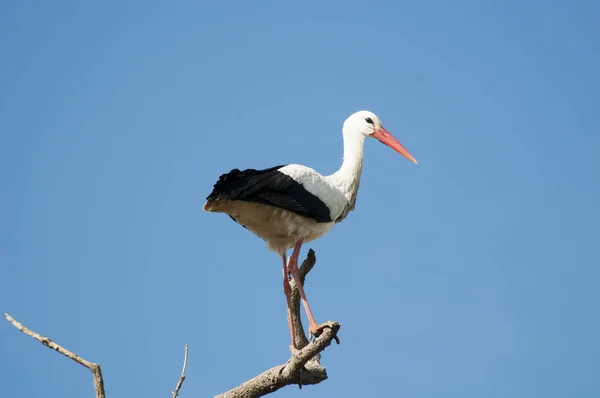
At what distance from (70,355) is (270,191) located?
9.49 ft

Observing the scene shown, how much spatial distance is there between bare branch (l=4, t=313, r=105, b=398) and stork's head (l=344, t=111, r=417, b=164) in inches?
192

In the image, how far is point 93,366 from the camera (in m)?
6.21

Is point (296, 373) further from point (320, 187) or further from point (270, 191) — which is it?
point (320, 187)

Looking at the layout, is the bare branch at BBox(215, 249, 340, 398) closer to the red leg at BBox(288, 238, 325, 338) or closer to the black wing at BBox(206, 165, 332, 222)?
the red leg at BBox(288, 238, 325, 338)

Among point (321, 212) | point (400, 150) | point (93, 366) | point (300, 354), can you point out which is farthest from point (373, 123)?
point (93, 366)

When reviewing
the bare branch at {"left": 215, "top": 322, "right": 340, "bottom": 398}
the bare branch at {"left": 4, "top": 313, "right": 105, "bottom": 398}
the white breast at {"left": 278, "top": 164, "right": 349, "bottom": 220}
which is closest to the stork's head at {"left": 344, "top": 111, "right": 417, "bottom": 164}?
the white breast at {"left": 278, "top": 164, "right": 349, "bottom": 220}

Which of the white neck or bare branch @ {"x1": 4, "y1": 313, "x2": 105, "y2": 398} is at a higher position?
the white neck

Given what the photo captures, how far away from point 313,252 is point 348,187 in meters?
1.12

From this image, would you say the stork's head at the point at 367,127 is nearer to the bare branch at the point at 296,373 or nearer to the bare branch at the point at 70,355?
the bare branch at the point at 296,373

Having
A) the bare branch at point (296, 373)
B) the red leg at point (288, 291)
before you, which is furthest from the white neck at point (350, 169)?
the bare branch at point (296, 373)

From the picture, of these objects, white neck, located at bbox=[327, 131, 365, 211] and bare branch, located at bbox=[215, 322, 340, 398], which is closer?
bare branch, located at bbox=[215, 322, 340, 398]

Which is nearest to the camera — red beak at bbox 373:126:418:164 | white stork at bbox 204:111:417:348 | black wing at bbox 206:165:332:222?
black wing at bbox 206:165:332:222

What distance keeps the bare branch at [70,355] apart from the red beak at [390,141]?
5.09 m

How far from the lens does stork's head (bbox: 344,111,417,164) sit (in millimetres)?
10234
